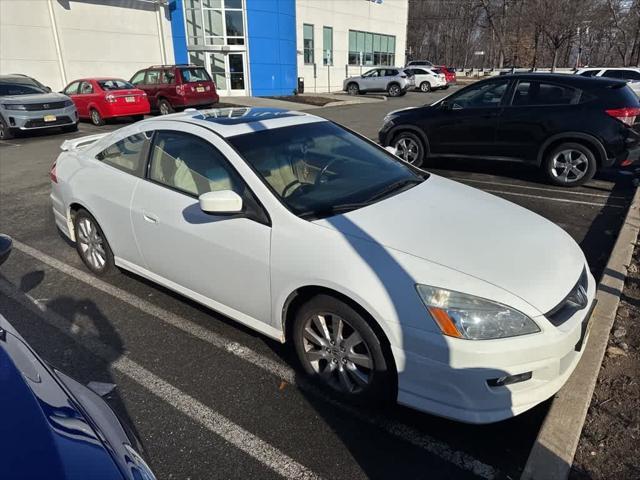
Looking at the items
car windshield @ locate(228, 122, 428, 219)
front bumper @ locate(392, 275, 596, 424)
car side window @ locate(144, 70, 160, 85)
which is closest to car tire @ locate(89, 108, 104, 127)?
car side window @ locate(144, 70, 160, 85)

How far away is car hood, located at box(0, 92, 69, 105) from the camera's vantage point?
43.5ft

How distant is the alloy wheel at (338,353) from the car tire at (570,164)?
622 cm

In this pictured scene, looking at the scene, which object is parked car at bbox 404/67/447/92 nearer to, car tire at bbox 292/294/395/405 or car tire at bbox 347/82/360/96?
car tire at bbox 347/82/360/96

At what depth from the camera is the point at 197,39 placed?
79.9 feet

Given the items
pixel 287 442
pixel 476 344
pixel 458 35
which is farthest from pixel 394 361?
pixel 458 35

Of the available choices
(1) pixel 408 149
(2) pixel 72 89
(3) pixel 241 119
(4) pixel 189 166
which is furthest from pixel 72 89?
(4) pixel 189 166

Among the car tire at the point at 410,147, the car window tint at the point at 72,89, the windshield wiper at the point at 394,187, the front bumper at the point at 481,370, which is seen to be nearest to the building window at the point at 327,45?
the car window tint at the point at 72,89

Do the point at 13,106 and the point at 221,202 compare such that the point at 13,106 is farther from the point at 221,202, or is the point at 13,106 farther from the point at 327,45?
the point at 327,45

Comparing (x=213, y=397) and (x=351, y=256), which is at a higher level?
(x=351, y=256)

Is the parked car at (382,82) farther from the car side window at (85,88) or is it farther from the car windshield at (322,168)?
the car windshield at (322,168)

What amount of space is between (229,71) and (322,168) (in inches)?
932

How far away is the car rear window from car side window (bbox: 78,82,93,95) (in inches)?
121

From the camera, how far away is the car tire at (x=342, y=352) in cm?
257

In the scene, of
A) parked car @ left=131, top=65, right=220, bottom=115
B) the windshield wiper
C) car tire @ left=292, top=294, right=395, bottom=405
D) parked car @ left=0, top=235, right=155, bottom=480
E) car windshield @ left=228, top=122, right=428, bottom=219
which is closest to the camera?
parked car @ left=0, top=235, right=155, bottom=480
